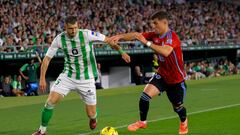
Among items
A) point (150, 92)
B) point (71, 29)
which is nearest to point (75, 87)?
point (71, 29)

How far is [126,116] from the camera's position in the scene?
14859mm

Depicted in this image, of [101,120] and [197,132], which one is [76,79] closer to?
[197,132]

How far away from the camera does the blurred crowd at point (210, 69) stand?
36.7m

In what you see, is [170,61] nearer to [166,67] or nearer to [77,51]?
[166,67]

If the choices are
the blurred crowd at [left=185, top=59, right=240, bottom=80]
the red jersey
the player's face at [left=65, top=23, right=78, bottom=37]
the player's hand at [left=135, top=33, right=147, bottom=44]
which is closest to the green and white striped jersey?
the player's face at [left=65, top=23, right=78, bottom=37]

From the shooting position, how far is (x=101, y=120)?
1399cm

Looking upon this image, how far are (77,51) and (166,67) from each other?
62.6 inches

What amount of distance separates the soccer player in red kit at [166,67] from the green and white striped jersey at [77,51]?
0.56 metres

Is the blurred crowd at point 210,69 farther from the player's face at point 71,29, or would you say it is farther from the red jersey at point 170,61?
the player's face at point 71,29

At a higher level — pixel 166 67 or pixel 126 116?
pixel 166 67

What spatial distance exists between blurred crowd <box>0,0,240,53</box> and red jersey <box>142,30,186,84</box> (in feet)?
50.5

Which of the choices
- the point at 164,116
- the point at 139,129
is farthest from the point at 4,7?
the point at 139,129

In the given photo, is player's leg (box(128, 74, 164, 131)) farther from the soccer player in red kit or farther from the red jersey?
the red jersey

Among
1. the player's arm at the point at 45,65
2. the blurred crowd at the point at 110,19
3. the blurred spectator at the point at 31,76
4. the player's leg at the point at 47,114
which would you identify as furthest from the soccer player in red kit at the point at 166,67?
the blurred crowd at the point at 110,19
